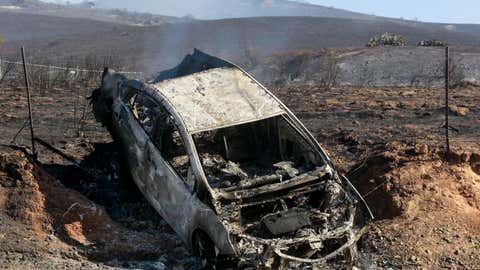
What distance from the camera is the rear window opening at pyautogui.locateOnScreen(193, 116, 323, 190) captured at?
6.91m

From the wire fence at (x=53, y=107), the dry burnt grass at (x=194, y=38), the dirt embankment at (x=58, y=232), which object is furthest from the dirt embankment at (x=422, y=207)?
the dry burnt grass at (x=194, y=38)

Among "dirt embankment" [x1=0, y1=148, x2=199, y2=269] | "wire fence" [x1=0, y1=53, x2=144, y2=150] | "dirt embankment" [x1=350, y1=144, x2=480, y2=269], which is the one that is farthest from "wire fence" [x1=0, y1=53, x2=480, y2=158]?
"dirt embankment" [x1=0, y1=148, x2=199, y2=269]

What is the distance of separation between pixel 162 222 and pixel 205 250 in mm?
1554

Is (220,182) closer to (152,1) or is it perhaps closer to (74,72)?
(74,72)

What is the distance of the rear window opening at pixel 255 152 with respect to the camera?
6906 millimetres

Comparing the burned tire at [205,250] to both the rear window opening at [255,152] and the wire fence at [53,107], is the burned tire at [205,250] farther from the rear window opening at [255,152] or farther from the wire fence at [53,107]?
the wire fence at [53,107]

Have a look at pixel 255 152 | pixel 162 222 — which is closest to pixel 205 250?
pixel 162 222

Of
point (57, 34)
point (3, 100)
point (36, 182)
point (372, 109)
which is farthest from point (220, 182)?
point (57, 34)

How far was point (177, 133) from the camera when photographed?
285 inches

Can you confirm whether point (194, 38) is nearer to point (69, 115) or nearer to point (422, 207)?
point (69, 115)

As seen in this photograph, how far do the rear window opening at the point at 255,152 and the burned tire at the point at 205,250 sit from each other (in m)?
0.72

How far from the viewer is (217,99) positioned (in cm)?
712

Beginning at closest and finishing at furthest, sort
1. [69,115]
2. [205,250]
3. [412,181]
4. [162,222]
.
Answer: [205,250]
[162,222]
[412,181]
[69,115]

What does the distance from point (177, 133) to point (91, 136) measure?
14.1 feet
